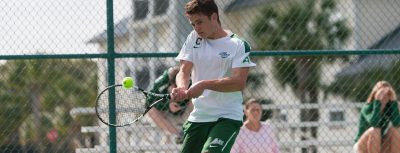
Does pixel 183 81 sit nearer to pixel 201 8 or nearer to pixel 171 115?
pixel 201 8

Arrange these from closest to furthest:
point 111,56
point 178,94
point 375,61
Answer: point 178,94
point 111,56
point 375,61

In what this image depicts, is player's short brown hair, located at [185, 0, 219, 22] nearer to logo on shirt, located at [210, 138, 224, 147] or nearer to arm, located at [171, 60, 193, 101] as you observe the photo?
arm, located at [171, 60, 193, 101]

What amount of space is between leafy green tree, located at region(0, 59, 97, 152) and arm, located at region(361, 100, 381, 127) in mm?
2679

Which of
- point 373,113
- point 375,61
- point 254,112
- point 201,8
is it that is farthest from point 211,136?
point 375,61

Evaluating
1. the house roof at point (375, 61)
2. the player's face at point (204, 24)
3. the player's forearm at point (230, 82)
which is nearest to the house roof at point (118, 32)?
the player's face at point (204, 24)

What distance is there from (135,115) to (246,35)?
431 centimetres

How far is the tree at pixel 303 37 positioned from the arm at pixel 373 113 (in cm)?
123

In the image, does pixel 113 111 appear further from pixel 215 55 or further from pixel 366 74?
pixel 366 74

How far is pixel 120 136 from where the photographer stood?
11070mm

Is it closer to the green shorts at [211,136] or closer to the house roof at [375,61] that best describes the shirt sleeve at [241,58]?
the green shorts at [211,136]

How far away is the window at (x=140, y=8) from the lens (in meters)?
9.87

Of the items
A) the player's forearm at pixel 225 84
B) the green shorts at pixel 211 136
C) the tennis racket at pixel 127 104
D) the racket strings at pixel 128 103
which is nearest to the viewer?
the player's forearm at pixel 225 84

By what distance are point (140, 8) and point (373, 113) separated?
2.50 metres

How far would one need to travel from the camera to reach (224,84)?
716 centimetres
